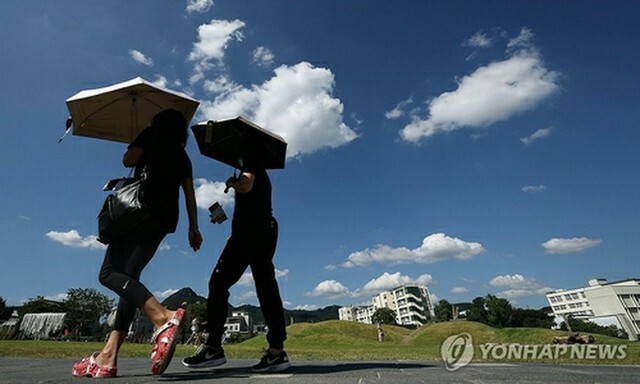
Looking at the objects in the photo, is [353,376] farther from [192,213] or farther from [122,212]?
[122,212]

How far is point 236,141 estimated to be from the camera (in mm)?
4117

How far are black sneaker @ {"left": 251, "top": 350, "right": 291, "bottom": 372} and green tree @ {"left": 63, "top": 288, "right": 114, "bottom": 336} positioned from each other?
282 feet

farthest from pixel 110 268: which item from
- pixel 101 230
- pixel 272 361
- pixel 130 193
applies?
pixel 272 361

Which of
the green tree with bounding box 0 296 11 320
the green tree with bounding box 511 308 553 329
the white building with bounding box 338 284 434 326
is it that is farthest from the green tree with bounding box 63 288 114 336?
the white building with bounding box 338 284 434 326

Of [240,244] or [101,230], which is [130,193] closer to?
[101,230]

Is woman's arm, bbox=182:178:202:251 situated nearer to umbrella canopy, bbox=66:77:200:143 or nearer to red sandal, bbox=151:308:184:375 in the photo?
red sandal, bbox=151:308:184:375

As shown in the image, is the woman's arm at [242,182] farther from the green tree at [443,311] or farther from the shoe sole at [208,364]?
the green tree at [443,311]

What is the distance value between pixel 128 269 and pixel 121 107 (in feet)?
7.19

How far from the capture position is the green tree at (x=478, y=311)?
95812mm

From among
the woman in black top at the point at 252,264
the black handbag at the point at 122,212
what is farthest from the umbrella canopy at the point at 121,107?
A: the black handbag at the point at 122,212

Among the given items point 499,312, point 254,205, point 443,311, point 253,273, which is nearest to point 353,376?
point 253,273

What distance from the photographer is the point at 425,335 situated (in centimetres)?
3750

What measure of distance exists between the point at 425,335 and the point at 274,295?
126 feet

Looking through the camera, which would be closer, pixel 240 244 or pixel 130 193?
pixel 130 193
